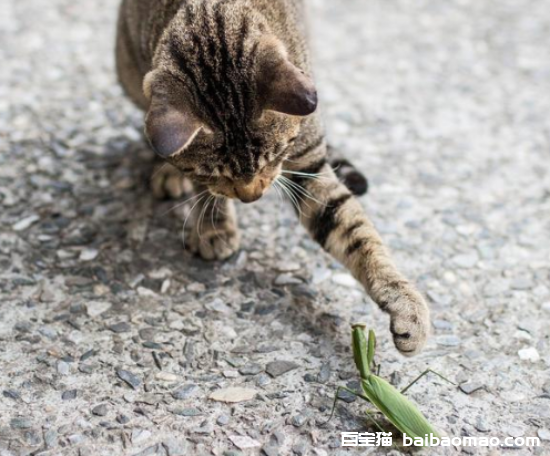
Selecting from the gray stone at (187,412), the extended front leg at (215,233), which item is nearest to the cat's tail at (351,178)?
the extended front leg at (215,233)

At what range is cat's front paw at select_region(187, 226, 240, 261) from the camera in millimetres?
2969

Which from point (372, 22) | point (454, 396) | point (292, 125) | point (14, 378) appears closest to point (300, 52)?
point (292, 125)

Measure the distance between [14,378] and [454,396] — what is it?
151 centimetres

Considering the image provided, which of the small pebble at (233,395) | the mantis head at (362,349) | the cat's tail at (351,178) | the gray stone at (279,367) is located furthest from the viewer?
the cat's tail at (351,178)

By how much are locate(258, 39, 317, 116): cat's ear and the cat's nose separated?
308 millimetres

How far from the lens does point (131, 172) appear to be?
11.6ft

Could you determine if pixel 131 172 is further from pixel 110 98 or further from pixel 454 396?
pixel 454 396

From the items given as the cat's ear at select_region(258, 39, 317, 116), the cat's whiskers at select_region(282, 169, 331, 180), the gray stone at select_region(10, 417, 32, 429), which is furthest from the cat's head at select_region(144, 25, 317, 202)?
the gray stone at select_region(10, 417, 32, 429)

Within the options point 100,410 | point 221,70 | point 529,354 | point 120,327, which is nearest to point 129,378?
point 100,410

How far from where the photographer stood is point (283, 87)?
2.19 metres

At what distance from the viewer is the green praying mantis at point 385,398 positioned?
2076 mm

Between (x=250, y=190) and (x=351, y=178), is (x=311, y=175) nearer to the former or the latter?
(x=351, y=178)

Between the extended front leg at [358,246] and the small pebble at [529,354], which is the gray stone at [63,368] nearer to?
the extended front leg at [358,246]

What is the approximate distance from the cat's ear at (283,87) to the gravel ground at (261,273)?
883 mm
